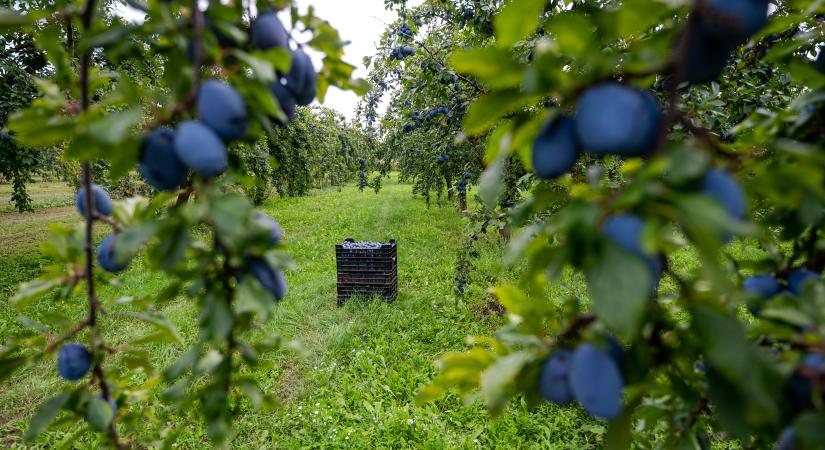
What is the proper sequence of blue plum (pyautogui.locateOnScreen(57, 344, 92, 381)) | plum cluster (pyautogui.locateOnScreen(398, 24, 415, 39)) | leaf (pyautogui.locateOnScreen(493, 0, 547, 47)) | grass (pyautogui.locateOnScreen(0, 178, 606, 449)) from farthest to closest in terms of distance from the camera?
plum cluster (pyautogui.locateOnScreen(398, 24, 415, 39))
grass (pyautogui.locateOnScreen(0, 178, 606, 449))
blue plum (pyautogui.locateOnScreen(57, 344, 92, 381))
leaf (pyautogui.locateOnScreen(493, 0, 547, 47))

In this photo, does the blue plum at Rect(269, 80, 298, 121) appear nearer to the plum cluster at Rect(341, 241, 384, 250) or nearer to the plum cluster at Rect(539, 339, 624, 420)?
the plum cluster at Rect(539, 339, 624, 420)

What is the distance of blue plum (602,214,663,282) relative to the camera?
0.41 metres

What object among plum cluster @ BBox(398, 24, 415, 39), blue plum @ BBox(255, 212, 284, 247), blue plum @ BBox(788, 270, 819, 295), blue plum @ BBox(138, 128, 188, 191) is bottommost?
blue plum @ BBox(788, 270, 819, 295)

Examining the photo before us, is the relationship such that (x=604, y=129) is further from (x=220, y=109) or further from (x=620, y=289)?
(x=220, y=109)

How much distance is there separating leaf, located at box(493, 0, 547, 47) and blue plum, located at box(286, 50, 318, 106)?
1.12 feet

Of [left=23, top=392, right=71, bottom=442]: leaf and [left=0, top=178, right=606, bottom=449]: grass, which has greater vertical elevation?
[left=23, top=392, right=71, bottom=442]: leaf

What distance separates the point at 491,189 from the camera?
59 centimetres

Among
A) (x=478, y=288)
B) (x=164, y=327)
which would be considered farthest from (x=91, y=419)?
(x=478, y=288)

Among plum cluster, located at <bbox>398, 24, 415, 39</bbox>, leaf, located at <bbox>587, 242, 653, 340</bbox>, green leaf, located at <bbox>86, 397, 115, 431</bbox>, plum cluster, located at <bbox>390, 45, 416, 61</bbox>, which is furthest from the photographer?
plum cluster, located at <bbox>398, 24, 415, 39</bbox>

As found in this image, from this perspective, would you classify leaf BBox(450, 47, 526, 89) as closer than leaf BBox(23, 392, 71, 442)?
Yes

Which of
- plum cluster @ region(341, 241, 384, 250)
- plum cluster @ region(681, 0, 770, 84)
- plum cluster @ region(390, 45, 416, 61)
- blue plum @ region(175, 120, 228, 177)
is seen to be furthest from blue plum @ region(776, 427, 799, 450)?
plum cluster @ region(341, 241, 384, 250)

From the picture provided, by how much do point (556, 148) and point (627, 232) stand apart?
0.15 m

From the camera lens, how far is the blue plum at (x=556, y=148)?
20.8 inches

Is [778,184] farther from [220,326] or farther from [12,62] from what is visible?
[12,62]
